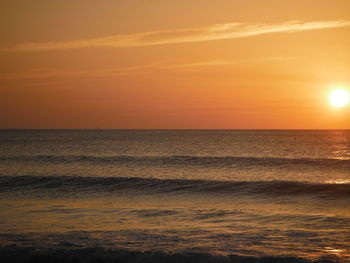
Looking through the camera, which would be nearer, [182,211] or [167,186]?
[182,211]

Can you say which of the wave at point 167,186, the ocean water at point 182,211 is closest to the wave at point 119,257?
the ocean water at point 182,211

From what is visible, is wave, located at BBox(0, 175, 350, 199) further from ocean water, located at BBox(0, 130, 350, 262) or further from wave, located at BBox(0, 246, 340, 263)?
wave, located at BBox(0, 246, 340, 263)

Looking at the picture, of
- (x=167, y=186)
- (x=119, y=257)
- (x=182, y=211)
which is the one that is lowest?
(x=167, y=186)

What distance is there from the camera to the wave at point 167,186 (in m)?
23.2

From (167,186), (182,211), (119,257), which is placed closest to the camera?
(119,257)

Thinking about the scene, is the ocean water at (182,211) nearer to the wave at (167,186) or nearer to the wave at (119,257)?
the wave at (167,186)

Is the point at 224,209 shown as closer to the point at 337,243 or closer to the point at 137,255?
the point at 337,243

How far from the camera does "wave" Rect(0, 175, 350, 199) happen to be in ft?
76.1

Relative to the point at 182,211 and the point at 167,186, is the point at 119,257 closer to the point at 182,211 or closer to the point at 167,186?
the point at 182,211

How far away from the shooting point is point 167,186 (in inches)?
997

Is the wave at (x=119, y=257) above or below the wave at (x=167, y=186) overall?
above

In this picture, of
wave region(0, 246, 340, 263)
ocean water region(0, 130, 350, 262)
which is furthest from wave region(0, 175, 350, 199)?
wave region(0, 246, 340, 263)

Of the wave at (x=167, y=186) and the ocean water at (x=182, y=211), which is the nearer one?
the ocean water at (x=182, y=211)

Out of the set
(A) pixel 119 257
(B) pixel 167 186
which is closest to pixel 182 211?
(A) pixel 119 257
